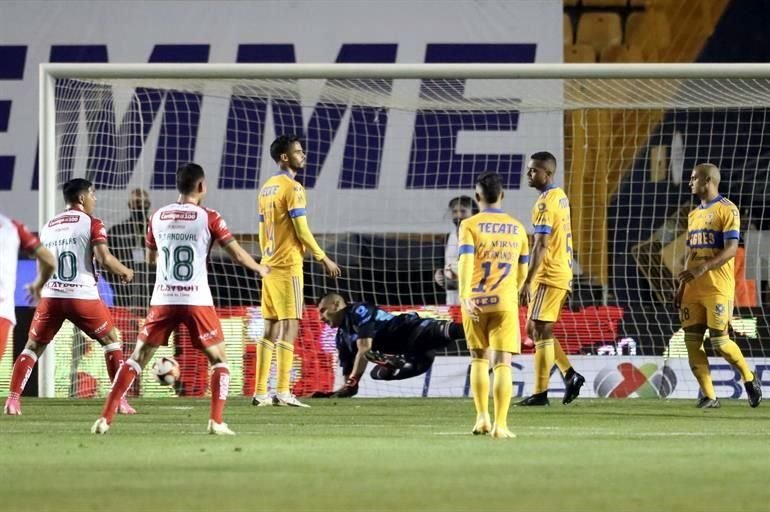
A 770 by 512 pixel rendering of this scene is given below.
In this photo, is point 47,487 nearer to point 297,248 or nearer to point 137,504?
point 137,504

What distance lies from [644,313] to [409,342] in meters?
2.45

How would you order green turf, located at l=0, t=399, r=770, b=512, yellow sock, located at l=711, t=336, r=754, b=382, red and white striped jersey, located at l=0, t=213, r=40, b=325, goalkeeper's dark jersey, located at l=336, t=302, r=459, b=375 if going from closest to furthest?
green turf, located at l=0, t=399, r=770, b=512 < red and white striped jersey, located at l=0, t=213, r=40, b=325 < yellow sock, located at l=711, t=336, r=754, b=382 < goalkeeper's dark jersey, located at l=336, t=302, r=459, b=375

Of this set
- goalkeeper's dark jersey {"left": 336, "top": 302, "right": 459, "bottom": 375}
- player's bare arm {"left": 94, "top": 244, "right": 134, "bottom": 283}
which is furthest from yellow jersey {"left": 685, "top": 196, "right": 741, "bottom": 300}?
player's bare arm {"left": 94, "top": 244, "right": 134, "bottom": 283}

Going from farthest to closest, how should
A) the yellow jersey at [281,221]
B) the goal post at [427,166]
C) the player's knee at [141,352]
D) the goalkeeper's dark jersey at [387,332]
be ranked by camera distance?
the goal post at [427,166]
the goalkeeper's dark jersey at [387,332]
the yellow jersey at [281,221]
the player's knee at [141,352]

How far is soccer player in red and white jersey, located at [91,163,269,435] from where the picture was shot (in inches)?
409

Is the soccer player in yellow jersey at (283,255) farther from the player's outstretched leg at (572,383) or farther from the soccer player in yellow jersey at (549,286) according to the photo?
the player's outstretched leg at (572,383)

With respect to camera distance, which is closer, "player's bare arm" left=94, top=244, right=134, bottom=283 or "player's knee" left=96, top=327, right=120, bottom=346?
"player's bare arm" left=94, top=244, right=134, bottom=283

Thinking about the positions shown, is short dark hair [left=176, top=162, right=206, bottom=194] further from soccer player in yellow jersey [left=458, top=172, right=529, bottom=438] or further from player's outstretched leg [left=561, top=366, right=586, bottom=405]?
player's outstretched leg [left=561, top=366, right=586, bottom=405]

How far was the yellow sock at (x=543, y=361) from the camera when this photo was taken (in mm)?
13883

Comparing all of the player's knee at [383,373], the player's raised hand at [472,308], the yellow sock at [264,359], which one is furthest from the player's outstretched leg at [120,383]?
the player's knee at [383,373]

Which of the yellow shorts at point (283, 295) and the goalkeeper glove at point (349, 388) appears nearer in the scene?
the yellow shorts at point (283, 295)

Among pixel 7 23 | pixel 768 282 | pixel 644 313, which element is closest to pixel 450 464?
pixel 644 313

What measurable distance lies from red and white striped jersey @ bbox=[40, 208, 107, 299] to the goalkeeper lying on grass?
3.33m

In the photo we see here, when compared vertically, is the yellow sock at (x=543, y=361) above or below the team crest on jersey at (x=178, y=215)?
below
